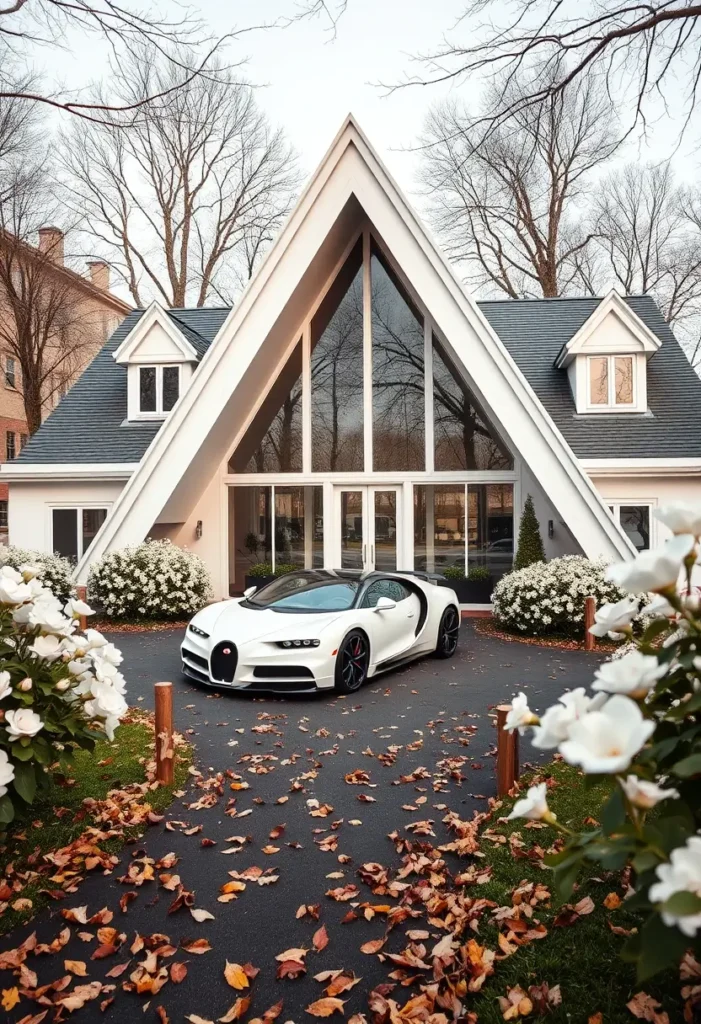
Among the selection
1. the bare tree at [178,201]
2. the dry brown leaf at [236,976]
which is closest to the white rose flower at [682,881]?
the dry brown leaf at [236,976]

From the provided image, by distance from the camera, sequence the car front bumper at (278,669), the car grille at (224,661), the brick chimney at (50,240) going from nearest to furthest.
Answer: the car front bumper at (278,669) → the car grille at (224,661) → the brick chimney at (50,240)

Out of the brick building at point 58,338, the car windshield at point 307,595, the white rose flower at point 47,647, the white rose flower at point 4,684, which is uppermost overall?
the brick building at point 58,338

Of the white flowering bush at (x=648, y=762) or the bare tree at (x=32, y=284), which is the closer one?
the white flowering bush at (x=648, y=762)

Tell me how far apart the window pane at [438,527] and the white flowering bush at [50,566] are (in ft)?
25.5

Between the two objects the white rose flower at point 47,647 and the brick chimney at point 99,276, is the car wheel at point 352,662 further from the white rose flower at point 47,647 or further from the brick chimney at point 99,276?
the brick chimney at point 99,276

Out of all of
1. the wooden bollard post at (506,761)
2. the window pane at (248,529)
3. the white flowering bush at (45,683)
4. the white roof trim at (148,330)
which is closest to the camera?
the white flowering bush at (45,683)

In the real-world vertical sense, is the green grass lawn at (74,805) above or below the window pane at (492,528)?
below

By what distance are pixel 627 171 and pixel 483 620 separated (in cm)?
2828

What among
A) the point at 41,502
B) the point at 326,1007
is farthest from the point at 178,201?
A: the point at 326,1007

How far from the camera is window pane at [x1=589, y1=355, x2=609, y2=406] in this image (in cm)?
1647

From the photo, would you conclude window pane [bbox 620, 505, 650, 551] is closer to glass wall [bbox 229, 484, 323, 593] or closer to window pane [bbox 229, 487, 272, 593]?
glass wall [bbox 229, 484, 323, 593]

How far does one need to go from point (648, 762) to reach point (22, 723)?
121 inches

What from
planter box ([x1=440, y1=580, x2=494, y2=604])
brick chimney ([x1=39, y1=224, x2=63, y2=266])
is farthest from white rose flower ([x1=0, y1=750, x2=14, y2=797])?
brick chimney ([x1=39, y1=224, x2=63, y2=266])

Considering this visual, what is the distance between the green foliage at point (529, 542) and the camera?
14688 millimetres
